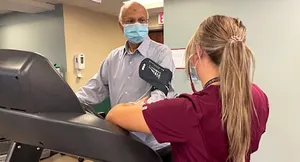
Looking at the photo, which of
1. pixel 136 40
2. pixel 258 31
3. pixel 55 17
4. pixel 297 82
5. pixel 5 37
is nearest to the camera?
pixel 136 40

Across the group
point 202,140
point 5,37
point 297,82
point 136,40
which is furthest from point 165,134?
point 5,37

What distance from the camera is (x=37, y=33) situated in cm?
543

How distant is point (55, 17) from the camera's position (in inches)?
201

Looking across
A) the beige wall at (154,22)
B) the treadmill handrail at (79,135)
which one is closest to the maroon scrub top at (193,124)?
the treadmill handrail at (79,135)

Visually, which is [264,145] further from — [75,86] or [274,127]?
Result: [75,86]

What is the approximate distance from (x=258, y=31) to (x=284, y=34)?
0.25 m

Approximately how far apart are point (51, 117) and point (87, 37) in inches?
187

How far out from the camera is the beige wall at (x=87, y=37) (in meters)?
5.14

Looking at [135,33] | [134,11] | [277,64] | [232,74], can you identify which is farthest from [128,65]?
[277,64]

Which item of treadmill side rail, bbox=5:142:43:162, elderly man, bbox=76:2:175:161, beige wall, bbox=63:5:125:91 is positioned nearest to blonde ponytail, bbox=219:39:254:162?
elderly man, bbox=76:2:175:161

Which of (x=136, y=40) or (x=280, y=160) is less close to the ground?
(x=136, y=40)

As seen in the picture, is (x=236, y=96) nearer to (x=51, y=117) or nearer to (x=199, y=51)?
(x=199, y=51)

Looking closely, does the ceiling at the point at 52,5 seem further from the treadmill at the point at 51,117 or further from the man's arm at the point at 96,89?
the treadmill at the point at 51,117

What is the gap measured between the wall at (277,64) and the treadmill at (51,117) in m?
2.31
